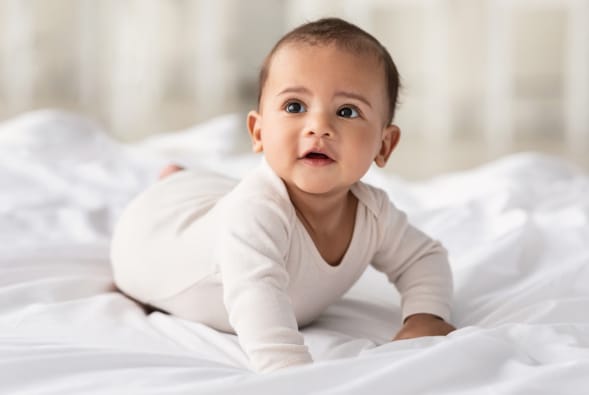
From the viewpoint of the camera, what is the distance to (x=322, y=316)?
132 cm

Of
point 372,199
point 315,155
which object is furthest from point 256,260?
point 372,199

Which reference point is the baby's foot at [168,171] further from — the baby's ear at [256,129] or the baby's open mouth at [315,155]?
the baby's open mouth at [315,155]

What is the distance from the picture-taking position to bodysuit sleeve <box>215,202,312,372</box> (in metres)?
1.02

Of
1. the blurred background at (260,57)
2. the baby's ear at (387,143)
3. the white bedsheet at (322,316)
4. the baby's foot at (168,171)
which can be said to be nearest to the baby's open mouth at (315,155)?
the baby's ear at (387,143)

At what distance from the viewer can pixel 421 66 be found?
5348 millimetres

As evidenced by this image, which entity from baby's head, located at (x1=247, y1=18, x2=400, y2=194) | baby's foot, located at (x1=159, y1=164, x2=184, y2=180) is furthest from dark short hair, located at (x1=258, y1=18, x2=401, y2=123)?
baby's foot, located at (x1=159, y1=164, x2=184, y2=180)

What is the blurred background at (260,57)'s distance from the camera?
16.8 ft

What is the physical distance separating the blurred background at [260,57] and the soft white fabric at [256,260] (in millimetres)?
3478

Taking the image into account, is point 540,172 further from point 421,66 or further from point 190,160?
point 421,66

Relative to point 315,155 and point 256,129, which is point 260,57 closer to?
point 256,129

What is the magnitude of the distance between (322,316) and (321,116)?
1.04 feet

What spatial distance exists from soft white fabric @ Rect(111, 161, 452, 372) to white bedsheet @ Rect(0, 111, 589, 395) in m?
0.04

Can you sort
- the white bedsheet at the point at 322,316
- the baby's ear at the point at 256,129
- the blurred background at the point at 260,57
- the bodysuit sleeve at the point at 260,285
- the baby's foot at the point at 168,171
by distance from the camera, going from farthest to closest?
1. the blurred background at the point at 260,57
2. the baby's foot at the point at 168,171
3. the baby's ear at the point at 256,129
4. the bodysuit sleeve at the point at 260,285
5. the white bedsheet at the point at 322,316

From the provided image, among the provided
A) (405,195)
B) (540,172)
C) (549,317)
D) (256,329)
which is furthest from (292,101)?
(540,172)
